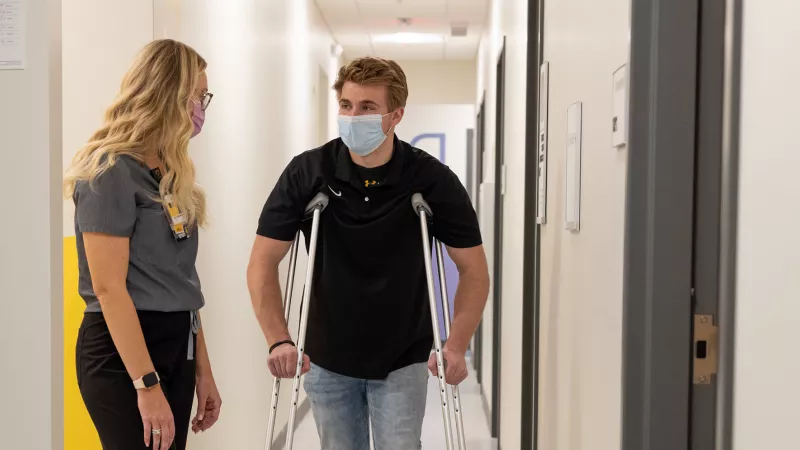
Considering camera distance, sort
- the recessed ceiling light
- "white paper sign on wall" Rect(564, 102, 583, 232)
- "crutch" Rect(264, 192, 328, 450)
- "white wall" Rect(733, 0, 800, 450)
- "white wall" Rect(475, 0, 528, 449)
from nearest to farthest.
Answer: "white wall" Rect(733, 0, 800, 450)
"white paper sign on wall" Rect(564, 102, 583, 232)
"crutch" Rect(264, 192, 328, 450)
"white wall" Rect(475, 0, 528, 449)
the recessed ceiling light

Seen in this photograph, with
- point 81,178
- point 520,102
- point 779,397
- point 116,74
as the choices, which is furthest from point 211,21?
point 779,397

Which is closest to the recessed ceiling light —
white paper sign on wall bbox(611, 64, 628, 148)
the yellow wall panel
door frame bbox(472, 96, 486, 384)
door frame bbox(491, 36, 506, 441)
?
door frame bbox(472, 96, 486, 384)

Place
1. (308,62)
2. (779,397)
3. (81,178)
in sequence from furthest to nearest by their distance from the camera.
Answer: (308,62) → (81,178) → (779,397)

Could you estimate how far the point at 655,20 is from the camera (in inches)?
53.4

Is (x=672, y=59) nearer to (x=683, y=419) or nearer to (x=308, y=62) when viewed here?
(x=683, y=419)

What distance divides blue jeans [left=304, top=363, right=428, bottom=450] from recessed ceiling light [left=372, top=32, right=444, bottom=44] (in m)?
6.89

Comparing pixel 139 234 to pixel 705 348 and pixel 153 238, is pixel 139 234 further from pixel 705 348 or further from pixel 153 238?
pixel 705 348

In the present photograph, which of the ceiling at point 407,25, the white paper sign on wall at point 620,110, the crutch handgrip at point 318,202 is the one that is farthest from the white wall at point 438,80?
the white paper sign on wall at point 620,110

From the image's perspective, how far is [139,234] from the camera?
75.0 inches

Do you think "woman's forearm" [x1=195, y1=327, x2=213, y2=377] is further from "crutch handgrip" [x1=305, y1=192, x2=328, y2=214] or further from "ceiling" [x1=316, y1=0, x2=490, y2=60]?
"ceiling" [x1=316, y1=0, x2=490, y2=60]

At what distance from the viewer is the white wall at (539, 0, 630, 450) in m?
1.61

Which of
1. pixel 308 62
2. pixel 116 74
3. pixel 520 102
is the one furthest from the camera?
pixel 308 62

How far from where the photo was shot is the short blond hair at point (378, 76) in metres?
2.27

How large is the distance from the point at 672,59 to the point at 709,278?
368 mm
